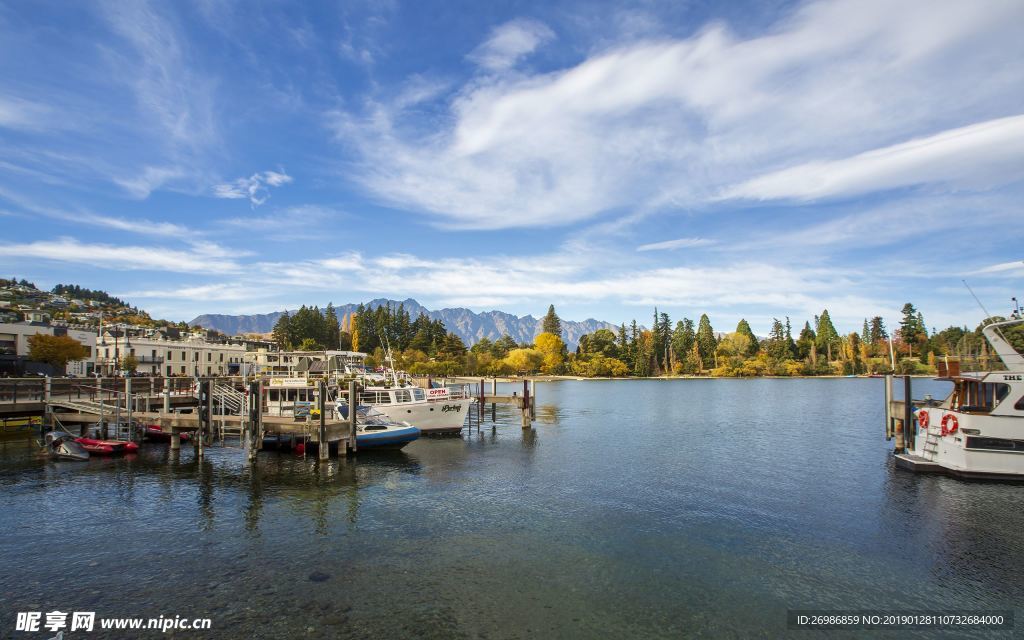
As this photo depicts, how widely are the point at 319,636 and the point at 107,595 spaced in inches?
296

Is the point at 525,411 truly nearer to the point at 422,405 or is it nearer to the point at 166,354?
the point at 422,405

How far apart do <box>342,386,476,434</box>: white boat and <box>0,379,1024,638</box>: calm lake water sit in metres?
7.91

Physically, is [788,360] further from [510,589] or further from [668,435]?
[510,589]

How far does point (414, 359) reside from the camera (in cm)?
15275

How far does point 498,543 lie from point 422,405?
26.5 metres

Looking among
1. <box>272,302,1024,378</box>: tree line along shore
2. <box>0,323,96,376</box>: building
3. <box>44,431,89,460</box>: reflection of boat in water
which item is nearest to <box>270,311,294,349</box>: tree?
<box>272,302,1024,378</box>: tree line along shore

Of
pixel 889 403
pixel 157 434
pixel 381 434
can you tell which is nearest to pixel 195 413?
pixel 157 434

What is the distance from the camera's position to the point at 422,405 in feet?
151

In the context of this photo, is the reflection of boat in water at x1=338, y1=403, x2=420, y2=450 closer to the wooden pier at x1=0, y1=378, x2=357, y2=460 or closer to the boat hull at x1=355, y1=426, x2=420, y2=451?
the boat hull at x1=355, y1=426, x2=420, y2=451

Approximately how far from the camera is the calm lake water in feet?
49.7

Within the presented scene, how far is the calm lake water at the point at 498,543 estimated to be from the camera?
596 inches

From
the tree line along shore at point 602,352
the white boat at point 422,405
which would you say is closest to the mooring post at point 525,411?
the white boat at point 422,405

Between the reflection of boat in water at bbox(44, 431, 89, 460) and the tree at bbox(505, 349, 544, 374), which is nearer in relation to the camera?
the reflection of boat in water at bbox(44, 431, 89, 460)

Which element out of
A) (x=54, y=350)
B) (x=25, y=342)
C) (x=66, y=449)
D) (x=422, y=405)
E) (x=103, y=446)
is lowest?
(x=103, y=446)
